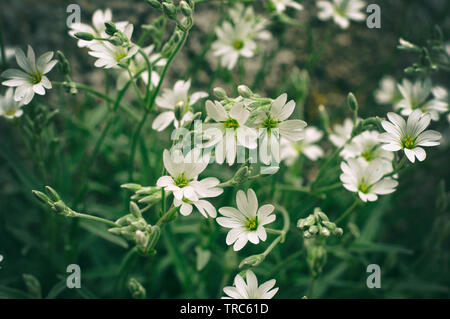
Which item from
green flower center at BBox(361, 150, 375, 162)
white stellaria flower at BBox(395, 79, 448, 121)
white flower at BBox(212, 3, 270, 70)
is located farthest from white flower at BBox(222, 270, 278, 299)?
white flower at BBox(212, 3, 270, 70)

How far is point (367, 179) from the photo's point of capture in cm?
150

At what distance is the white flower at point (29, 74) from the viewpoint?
56.1 inches

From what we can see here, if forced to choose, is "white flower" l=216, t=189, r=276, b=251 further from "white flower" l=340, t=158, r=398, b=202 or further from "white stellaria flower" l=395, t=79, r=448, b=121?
"white stellaria flower" l=395, t=79, r=448, b=121

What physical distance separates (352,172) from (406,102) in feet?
1.42

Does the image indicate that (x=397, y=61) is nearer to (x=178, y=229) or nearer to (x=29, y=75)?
(x=178, y=229)

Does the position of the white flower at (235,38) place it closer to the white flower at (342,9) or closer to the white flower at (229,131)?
the white flower at (342,9)

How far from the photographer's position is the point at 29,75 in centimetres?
151

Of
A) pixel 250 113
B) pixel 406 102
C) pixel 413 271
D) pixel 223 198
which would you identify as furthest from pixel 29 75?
pixel 413 271

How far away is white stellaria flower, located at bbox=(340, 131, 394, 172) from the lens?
1653mm

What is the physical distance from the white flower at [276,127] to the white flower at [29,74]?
0.75 m

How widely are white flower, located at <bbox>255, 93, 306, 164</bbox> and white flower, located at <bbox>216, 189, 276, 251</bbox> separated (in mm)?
148

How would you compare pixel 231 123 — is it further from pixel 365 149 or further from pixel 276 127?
pixel 365 149

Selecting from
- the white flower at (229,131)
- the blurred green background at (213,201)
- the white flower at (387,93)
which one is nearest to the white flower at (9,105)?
the blurred green background at (213,201)

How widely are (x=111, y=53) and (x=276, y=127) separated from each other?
25.6 inches
